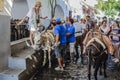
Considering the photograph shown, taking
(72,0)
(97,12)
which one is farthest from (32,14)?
(97,12)

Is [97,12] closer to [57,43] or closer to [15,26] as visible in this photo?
[15,26]

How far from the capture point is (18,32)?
18.0 m

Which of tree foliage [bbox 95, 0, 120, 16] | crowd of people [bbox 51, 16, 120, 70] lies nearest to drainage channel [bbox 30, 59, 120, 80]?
crowd of people [bbox 51, 16, 120, 70]

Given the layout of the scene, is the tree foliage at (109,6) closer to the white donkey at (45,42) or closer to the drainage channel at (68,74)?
the white donkey at (45,42)

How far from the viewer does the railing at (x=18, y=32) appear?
16656 millimetres

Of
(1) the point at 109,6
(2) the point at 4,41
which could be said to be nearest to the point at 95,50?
(2) the point at 4,41

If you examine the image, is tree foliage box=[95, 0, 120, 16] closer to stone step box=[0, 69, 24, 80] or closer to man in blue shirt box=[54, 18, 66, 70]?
man in blue shirt box=[54, 18, 66, 70]

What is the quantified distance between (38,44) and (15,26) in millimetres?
5462

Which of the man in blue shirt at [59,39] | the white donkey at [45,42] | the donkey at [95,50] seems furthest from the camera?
the white donkey at [45,42]

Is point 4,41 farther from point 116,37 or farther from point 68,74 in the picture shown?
point 116,37

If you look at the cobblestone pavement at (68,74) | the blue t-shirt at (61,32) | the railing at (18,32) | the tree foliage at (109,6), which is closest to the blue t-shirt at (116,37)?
the cobblestone pavement at (68,74)

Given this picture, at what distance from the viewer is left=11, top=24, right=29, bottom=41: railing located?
1666 centimetres

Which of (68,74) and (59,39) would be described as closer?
(68,74)

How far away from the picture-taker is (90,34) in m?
9.74
